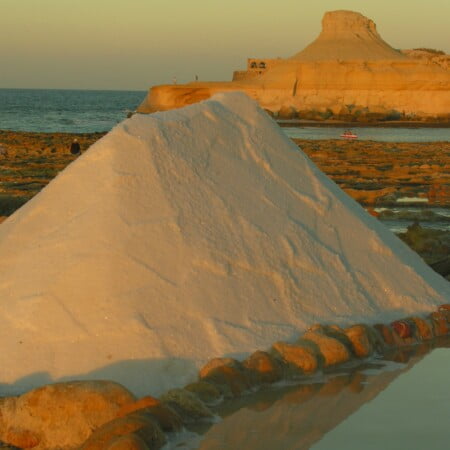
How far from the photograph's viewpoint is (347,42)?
224ft

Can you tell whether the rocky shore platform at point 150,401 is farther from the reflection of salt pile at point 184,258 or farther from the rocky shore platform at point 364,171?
the rocky shore platform at point 364,171

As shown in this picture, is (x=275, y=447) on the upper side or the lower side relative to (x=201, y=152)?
lower

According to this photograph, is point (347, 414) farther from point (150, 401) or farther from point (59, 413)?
point (59, 413)

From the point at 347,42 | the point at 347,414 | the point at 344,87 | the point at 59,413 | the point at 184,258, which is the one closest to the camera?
the point at 59,413

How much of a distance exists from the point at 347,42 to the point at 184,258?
65.6 meters

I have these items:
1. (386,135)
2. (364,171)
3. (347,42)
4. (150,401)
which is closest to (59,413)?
(150,401)

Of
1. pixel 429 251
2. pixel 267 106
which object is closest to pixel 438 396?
pixel 429 251

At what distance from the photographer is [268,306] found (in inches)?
186

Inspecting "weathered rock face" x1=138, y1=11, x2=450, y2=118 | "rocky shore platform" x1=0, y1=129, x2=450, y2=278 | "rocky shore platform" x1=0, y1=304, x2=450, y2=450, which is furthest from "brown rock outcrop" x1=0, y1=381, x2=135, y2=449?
"weathered rock face" x1=138, y1=11, x2=450, y2=118

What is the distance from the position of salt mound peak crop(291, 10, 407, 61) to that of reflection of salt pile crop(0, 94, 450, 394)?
201 ft

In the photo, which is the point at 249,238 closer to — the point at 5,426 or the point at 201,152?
the point at 201,152

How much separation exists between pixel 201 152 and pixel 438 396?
201 centimetres

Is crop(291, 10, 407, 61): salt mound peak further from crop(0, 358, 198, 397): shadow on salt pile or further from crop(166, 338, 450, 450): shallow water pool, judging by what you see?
crop(0, 358, 198, 397): shadow on salt pile

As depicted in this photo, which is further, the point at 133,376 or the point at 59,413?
the point at 133,376
